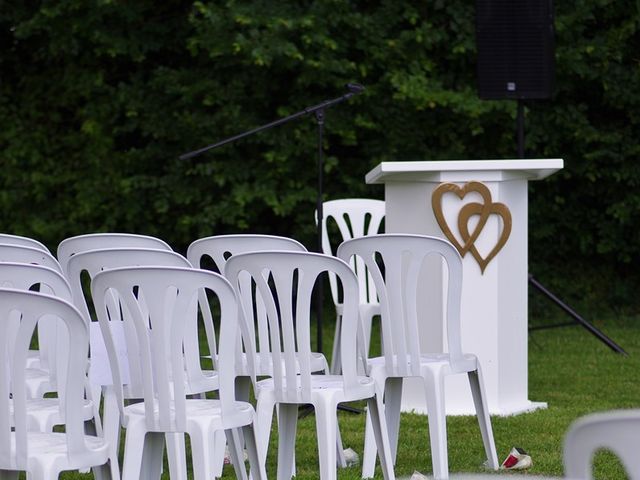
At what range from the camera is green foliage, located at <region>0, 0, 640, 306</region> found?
30.5 feet

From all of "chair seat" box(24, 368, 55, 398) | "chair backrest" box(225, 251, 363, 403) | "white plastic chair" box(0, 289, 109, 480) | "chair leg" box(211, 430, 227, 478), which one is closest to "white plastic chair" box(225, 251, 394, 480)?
"chair backrest" box(225, 251, 363, 403)

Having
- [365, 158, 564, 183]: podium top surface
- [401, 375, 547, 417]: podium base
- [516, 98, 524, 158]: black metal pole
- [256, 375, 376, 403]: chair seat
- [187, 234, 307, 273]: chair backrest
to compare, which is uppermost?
[516, 98, 524, 158]: black metal pole

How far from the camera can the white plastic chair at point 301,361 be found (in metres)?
3.36

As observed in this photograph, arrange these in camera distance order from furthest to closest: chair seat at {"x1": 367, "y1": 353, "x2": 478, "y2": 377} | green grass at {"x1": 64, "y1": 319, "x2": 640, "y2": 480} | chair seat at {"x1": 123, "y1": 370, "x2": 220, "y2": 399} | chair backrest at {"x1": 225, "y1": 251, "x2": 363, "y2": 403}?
green grass at {"x1": 64, "y1": 319, "x2": 640, "y2": 480} < chair seat at {"x1": 367, "y1": 353, "x2": 478, "y2": 377} < chair seat at {"x1": 123, "y1": 370, "x2": 220, "y2": 399} < chair backrest at {"x1": 225, "y1": 251, "x2": 363, "y2": 403}

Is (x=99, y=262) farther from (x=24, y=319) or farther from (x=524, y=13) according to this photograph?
(x=524, y=13)

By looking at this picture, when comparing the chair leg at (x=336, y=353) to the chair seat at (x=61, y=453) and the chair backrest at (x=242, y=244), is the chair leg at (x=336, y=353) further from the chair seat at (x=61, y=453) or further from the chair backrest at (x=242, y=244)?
the chair seat at (x=61, y=453)

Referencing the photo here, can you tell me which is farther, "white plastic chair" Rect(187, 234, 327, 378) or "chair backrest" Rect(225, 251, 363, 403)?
"white plastic chair" Rect(187, 234, 327, 378)

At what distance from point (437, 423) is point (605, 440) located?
246cm

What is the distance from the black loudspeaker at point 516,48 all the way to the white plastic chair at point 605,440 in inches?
213

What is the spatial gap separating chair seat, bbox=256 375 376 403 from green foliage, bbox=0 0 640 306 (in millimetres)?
5618

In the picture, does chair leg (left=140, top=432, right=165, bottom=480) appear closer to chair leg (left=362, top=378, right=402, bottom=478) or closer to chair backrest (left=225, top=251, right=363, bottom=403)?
chair backrest (left=225, top=251, right=363, bottom=403)

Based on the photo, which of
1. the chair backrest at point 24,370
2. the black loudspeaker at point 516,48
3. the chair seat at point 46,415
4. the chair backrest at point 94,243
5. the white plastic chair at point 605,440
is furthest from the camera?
the black loudspeaker at point 516,48

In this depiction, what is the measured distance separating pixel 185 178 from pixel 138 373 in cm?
682

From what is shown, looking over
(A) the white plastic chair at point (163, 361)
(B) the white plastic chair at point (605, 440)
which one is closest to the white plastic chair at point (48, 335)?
(A) the white plastic chair at point (163, 361)
